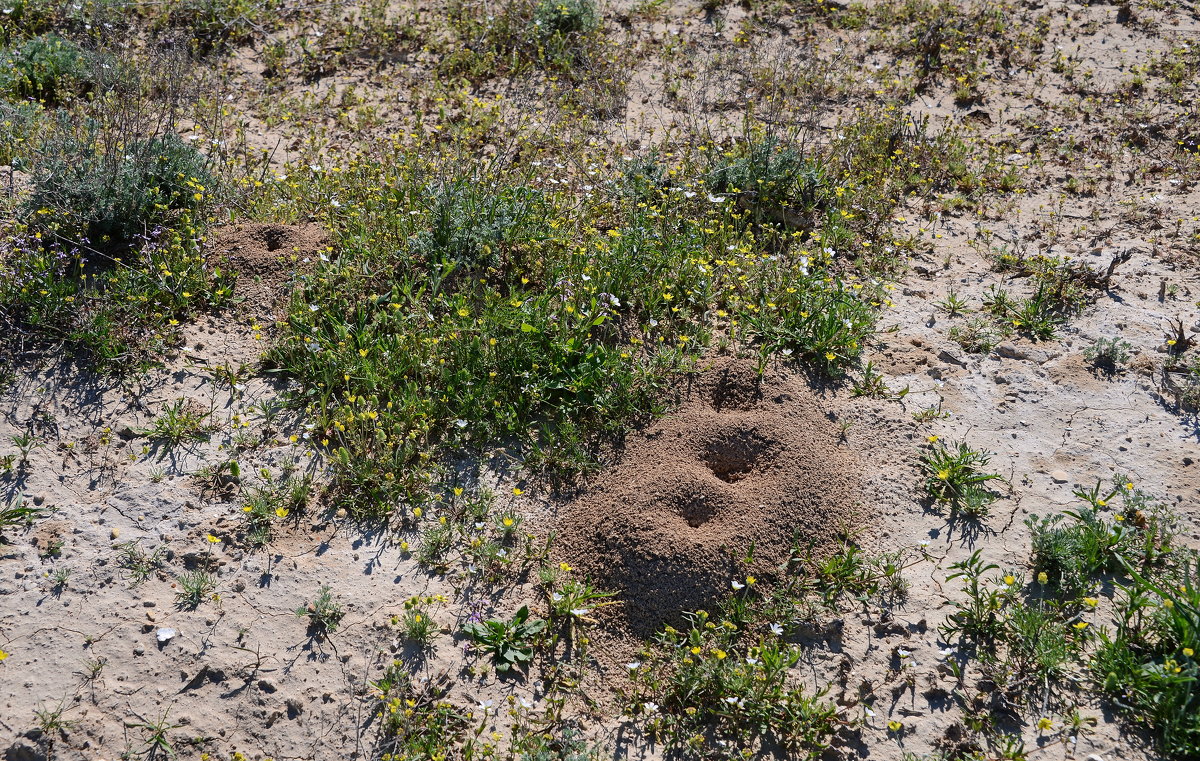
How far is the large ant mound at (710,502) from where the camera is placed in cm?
412

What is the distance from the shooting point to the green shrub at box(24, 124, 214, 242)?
5.68m

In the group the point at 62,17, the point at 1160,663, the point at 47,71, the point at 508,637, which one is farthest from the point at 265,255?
the point at 1160,663

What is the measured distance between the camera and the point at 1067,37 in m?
8.39

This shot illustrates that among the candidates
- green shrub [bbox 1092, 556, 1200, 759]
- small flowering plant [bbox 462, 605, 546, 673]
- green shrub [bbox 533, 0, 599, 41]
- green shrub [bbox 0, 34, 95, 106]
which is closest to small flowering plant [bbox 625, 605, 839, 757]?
small flowering plant [bbox 462, 605, 546, 673]

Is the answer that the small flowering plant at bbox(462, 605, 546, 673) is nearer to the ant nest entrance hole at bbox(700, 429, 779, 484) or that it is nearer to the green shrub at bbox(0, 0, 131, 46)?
the ant nest entrance hole at bbox(700, 429, 779, 484)

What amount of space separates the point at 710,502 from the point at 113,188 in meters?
4.31

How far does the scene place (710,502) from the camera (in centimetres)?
433

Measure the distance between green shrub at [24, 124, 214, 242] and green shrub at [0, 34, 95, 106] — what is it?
60.3 inches

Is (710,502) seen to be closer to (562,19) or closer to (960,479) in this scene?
(960,479)

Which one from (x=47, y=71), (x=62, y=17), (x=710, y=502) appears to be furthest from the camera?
(x=62, y=17)

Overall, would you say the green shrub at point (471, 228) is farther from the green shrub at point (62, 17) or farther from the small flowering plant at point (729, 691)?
the green shrub at point (62, 17)

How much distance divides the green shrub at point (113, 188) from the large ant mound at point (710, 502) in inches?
140

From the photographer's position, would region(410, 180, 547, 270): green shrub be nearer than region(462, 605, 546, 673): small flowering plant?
No

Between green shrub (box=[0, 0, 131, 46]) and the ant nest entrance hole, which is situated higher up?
green shrub (box=[0, 0, 131, 46])
